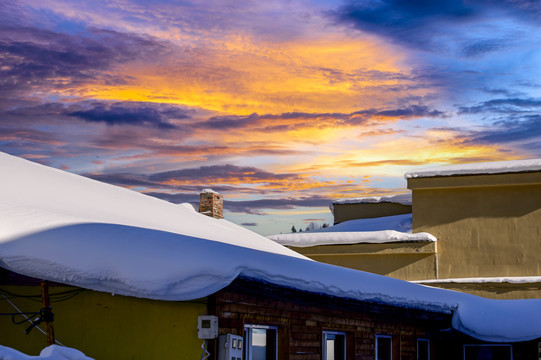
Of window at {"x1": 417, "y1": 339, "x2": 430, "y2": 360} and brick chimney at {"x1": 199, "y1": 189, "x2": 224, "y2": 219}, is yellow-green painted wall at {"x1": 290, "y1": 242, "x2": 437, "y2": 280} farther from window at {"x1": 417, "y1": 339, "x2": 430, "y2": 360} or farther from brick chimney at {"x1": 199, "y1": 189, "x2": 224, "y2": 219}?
window at {"x1": 417, "y1": 339, "x2": 430, "y2": 360}

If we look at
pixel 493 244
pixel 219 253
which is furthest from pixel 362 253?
pixel 219 253

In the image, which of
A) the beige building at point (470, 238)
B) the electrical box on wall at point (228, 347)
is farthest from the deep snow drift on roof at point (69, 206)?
the beige building at point (470, 238)

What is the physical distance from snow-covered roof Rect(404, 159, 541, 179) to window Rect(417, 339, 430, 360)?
251 inches

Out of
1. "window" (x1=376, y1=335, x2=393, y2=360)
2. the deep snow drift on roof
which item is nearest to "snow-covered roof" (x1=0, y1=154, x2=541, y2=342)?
the deep snow drift on roof

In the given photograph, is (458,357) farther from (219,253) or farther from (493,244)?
(219,253)

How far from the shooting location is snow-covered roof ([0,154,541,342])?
8148 mm

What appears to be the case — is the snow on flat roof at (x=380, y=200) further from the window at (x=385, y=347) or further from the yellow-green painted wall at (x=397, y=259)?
the window at (x=385, y=347)

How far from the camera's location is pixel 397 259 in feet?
70.8

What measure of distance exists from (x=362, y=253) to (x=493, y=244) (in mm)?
3703

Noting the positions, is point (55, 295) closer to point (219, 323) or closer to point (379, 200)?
point (219, 323)

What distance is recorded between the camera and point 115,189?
14984 millimetres

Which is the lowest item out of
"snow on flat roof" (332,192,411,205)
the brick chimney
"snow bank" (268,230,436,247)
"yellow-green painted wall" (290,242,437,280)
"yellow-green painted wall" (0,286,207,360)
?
"yellow-green painted wall" (0,286,207,360)

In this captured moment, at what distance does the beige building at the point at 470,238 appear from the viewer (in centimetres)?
2052

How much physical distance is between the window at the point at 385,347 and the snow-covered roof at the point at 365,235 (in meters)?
6.94
